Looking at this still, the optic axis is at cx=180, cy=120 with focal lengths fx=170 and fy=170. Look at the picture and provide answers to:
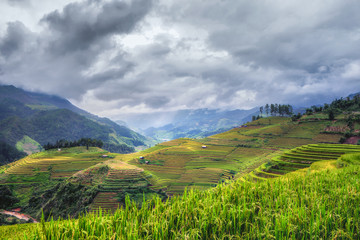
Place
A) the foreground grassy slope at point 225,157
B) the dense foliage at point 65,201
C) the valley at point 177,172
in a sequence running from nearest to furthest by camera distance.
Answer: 1. the valley at point 177,172
2. the dense foliage at point 65,201
3. the foreground grassy slope at point 225,157

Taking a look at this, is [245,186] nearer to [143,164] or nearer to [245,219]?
[245,219]

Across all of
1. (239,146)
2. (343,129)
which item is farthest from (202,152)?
(343,129)

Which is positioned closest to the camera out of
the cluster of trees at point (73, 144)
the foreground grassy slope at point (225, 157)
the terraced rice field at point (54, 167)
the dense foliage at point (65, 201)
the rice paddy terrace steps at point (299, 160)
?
the rice paddy terrace steps at point (299, 160)

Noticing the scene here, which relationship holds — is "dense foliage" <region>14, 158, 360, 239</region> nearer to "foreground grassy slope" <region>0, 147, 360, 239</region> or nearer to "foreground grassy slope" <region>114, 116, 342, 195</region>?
"foreground grassy slope" <region>0, 147, 360, 239</region>

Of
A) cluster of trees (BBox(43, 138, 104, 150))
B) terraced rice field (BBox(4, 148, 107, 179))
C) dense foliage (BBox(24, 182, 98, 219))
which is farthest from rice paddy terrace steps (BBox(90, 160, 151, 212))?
cluster of trees (BBox(43, 138, 104, 150))

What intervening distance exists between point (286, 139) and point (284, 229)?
137m

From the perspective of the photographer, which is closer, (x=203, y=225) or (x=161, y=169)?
(x=203, y=225)

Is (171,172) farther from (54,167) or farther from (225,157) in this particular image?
(54,167)

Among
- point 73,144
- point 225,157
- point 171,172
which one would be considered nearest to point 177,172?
point 171,172

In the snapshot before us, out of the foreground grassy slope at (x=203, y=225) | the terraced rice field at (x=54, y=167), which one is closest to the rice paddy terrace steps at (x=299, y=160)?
the foreground grassy slope at (x=203, y=225)

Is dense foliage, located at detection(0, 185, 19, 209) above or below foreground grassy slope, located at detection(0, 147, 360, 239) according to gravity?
below

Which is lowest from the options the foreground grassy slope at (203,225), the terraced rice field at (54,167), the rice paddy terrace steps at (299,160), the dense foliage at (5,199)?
the dense foliage at (5,199)

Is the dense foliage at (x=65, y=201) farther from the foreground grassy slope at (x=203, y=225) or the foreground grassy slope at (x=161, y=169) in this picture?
the foreground grassy slope at (x=203, y=225)

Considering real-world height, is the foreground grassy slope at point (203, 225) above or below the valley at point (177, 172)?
above
